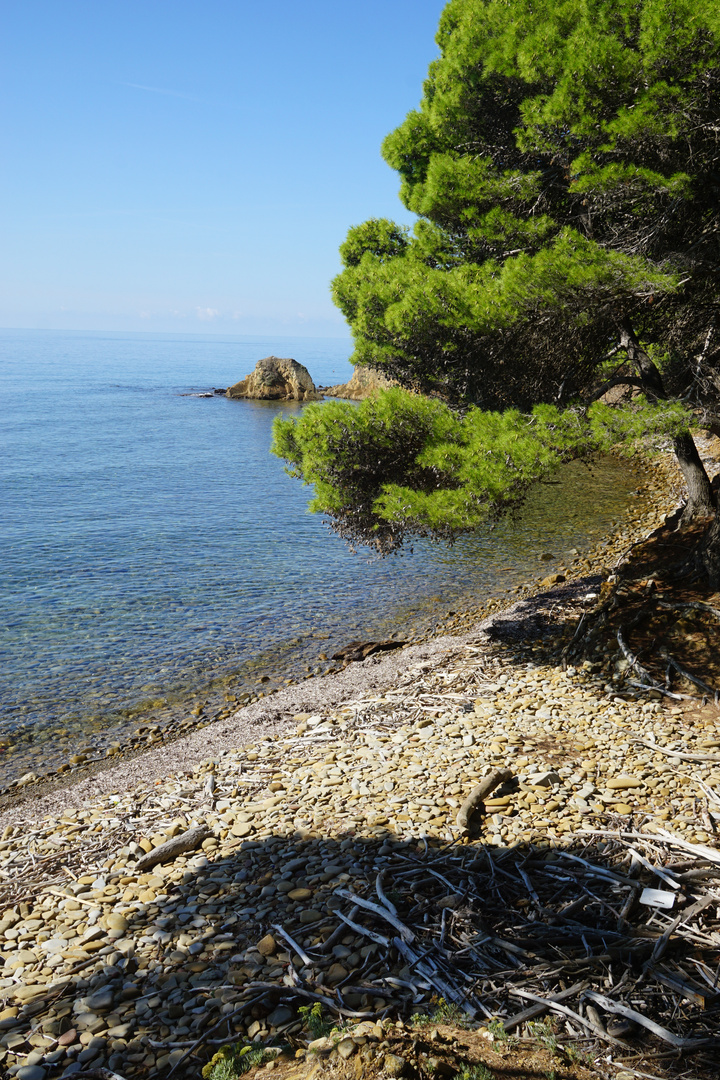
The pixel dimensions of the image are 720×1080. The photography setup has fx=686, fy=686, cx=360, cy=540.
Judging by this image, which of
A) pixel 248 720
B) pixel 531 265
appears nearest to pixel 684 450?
pixel 531 265

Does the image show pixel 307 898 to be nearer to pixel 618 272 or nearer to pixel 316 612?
pixel 618 272

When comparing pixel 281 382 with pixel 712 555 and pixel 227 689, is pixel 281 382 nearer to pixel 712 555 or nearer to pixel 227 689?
pixel 227 689

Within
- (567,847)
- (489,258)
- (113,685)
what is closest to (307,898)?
(567,847)

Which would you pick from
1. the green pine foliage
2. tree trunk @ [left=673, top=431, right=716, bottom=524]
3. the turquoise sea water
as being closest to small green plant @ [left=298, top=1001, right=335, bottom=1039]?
the green pine foliage

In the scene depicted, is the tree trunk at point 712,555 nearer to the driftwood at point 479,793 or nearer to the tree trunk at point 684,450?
the tree trunk at point 684,450

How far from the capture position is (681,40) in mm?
7441

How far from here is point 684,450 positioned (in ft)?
36.0

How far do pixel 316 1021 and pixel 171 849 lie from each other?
9.49ft

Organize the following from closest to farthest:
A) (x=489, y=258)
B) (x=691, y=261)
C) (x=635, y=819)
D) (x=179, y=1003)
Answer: (x=179, y=1003)
(x=635, y=819)
(x=691, y=261)
(x=489, y=258)

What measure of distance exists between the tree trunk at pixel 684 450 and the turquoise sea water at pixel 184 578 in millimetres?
4780

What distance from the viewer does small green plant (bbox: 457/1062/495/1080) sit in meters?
3.32

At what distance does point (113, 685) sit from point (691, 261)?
10.7 metres

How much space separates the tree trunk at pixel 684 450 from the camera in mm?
9641

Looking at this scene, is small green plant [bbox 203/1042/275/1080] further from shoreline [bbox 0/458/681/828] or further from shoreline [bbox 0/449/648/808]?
shoreline [bbox 0/449/648/808]
